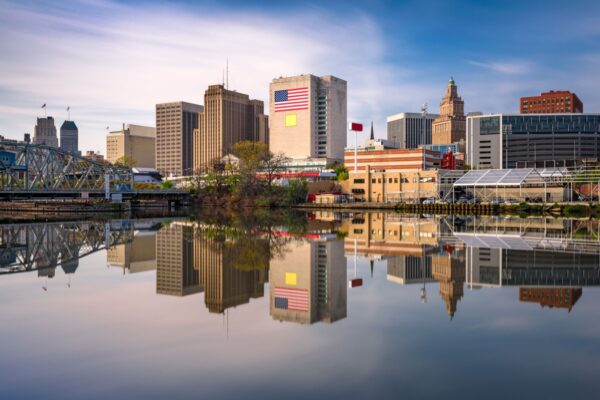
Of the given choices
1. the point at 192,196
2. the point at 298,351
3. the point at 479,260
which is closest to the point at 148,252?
the point at 479,260

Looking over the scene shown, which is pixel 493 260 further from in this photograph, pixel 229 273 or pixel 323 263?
pixel 229 273

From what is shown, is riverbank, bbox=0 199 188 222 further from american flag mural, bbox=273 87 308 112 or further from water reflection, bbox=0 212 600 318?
american flag mural, bbox=273 87 308 112

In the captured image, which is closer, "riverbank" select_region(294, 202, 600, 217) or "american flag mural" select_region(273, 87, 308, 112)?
"riverbank" select_region(294, 202, 600, 217)

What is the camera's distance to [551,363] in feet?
36.4

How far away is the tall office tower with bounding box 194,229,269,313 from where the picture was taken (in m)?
17.8

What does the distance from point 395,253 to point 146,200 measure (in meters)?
106

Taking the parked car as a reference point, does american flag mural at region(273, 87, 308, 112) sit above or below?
above

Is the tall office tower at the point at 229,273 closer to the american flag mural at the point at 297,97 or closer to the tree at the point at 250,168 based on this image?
the tree at the point at 250,168

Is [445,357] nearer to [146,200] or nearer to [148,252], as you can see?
[148,252]

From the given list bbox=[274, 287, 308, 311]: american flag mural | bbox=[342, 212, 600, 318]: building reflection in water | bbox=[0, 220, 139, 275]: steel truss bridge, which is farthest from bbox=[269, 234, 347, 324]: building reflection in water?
bbox=[0, 220, 139, 275]: steel truss bridge

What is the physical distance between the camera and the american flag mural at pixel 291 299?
54.1 ft

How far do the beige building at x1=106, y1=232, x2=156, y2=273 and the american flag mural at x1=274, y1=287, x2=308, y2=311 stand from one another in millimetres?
8768

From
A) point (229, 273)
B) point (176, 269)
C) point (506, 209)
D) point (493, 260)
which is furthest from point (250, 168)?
point (229, 273)

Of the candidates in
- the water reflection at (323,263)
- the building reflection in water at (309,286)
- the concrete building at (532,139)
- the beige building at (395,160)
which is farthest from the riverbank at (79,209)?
the concrete building at (532,139)
